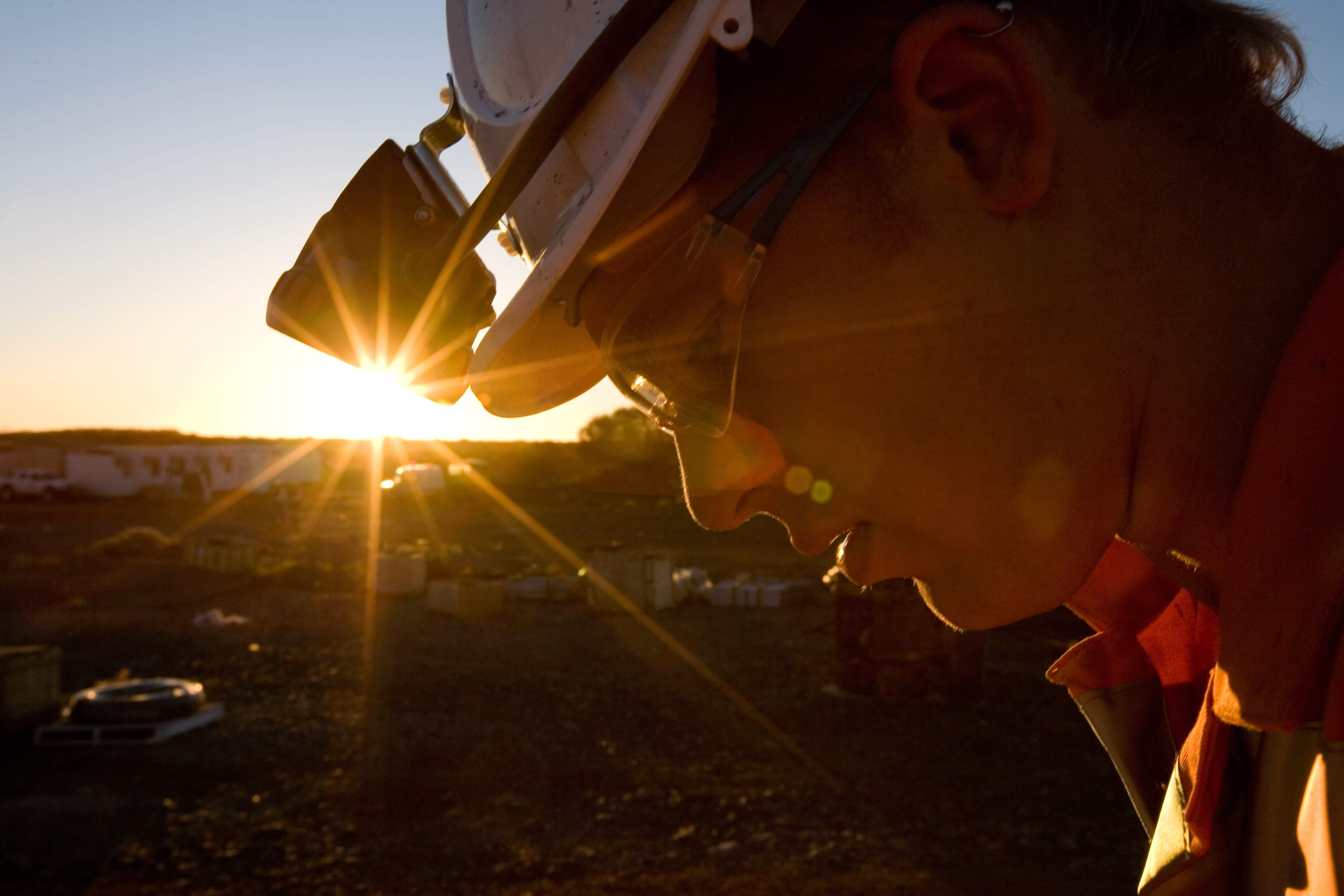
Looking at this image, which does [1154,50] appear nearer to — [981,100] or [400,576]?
[981,100]

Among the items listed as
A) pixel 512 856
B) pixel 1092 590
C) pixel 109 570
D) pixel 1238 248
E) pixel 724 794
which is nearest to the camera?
pixel 1238 248

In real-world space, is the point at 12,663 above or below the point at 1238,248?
below

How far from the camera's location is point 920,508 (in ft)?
4.14

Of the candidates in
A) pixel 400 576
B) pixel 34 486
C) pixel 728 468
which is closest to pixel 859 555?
pixel 728 468

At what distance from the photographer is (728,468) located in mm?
1472

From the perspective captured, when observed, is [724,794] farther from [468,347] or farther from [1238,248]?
[1238,248]

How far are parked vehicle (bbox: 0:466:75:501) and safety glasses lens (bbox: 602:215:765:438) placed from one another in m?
50.3

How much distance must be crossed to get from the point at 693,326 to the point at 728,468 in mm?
237

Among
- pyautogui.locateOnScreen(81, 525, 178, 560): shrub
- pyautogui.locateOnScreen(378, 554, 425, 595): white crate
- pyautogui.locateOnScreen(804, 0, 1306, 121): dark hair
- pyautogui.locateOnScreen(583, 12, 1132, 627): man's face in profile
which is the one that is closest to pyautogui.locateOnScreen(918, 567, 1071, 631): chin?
pyautogui.locateOnScreen(583, 12, 1132, 627): man's face in profile

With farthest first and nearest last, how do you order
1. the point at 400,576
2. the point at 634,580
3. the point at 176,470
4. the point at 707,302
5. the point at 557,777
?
the point at 176,470
the point at 400,576
the point at 634,580
the point at 557,777
the point at 707,302

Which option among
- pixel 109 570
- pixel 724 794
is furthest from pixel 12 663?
pixel 109 570

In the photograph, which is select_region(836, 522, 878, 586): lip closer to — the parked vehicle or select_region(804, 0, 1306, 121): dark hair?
select_region(804, 0, 1306, 121): dark hair

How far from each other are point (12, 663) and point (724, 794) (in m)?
6.01

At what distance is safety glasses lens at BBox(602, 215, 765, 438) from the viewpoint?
125cm
